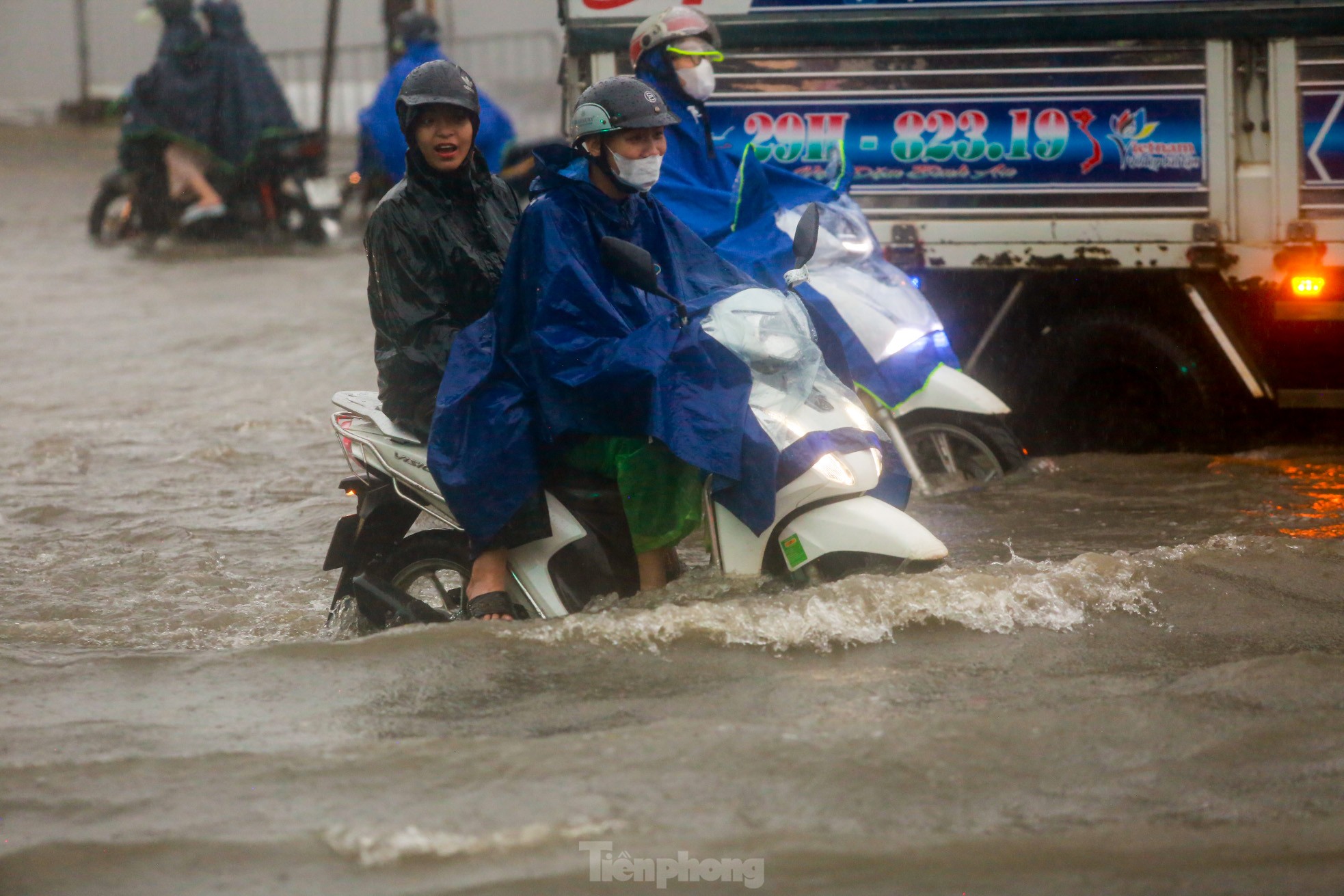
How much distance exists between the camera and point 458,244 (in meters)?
4.76

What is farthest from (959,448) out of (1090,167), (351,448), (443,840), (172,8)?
(172,8)

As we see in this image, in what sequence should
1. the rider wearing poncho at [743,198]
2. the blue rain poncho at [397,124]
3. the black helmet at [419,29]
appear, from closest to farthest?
the rider wearing poncho at [743,198], the blue rain poncho at [397,124], the black helmet at [419,29]

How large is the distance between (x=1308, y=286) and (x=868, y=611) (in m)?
2.94

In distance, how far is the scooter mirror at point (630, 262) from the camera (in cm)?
418

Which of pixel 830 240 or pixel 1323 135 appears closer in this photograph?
pixel 830 240

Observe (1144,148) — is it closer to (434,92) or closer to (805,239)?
(805,239)

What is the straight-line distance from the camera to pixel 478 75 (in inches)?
907

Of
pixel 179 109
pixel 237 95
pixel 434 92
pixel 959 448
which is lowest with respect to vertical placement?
pixel 959 448

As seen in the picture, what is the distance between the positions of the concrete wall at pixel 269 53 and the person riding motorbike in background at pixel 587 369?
18046 mm

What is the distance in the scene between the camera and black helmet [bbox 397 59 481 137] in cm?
470

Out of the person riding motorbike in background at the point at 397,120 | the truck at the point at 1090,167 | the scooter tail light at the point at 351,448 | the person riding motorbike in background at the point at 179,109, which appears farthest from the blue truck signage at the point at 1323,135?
the person riding motorbike in background at the point at 179,109

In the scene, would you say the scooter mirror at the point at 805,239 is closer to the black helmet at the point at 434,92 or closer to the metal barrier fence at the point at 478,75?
the black helmet at the point at 434,92

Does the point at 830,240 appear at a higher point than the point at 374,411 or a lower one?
higher

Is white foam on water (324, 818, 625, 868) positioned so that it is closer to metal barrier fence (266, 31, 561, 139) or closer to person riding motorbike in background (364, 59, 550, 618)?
person riding motorbike in background (364, 59, 550, 618)
